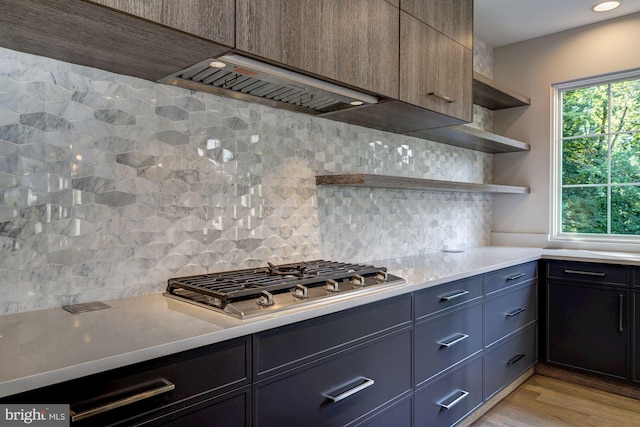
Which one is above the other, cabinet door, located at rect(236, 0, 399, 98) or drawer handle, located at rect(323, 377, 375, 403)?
cabinet door, located at rect(236, 0, 399, 98)

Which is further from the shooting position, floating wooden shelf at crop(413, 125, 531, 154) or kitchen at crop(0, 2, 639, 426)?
floating wooden shelf at crop(413, 125, 531, 154)

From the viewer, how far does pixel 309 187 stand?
7.19ft

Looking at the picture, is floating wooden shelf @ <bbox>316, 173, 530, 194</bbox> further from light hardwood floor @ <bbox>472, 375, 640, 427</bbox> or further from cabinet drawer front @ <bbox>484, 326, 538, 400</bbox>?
light hardwood floor @ <bbox>472, 375, 640, 427</bbox>

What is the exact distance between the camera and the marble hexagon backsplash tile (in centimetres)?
132

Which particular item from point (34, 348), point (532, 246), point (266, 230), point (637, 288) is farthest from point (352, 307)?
point (532, 246)

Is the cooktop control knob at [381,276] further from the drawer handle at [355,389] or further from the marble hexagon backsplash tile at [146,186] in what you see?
the marble hexagon backsplash tile at [146,186]

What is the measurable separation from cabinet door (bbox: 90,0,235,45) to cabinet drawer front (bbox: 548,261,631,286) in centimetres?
270

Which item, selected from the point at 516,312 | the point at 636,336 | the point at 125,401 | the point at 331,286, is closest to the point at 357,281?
the point at 331,286

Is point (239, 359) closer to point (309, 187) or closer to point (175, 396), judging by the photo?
point (175, 396)

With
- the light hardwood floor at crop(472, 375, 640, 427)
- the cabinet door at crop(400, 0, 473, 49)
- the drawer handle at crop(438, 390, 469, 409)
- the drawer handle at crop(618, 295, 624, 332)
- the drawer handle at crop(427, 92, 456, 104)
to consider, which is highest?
the cabinet door at crop(400, 0, 473, 49)

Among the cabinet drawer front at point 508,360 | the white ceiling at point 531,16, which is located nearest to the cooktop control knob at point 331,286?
the cabinet drawer front at point 508,360

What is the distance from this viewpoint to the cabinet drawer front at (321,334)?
1244 millimetres

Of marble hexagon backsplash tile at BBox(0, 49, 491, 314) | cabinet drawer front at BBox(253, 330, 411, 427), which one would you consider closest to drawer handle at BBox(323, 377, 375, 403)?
cabinet drawer front at BBox(253, 330, 411, 427)

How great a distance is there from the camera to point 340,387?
1.48 meters
